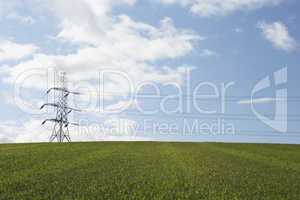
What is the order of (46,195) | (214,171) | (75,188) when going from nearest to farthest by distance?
(46,195) < (75,188) < (214,171)

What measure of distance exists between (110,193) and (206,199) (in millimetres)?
3627

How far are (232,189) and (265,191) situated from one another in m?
1.39

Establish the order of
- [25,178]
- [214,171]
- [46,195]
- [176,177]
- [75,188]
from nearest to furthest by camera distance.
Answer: [46,195]
[75,188]
[25,178]
[176,177]
[214,171]

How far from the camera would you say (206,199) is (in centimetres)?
1547

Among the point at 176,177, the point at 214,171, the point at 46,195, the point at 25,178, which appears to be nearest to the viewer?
the point at 46,195

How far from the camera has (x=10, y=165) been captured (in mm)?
25266

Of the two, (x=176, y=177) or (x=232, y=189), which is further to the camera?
(x=176, y=177)

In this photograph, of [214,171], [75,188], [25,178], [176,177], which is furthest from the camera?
[214,171]

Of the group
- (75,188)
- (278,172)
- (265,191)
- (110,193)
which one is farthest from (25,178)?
(278,172)

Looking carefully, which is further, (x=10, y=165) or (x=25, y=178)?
(x=10, y=165)

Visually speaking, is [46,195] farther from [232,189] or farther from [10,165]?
[10,165]

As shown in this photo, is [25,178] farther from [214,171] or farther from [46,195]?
[214,171]

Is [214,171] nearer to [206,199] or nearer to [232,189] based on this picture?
[232,189]

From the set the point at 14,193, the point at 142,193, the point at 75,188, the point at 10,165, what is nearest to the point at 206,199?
the point at 142,193
